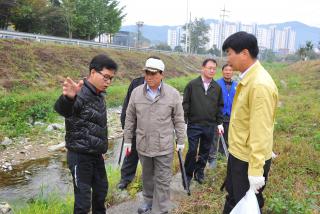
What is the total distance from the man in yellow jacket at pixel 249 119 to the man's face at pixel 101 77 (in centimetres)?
123

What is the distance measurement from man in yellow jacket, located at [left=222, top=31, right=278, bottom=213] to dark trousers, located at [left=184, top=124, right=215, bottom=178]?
1908 millimetres

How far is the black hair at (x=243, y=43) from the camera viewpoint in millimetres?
2928

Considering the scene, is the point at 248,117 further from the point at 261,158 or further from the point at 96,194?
the point at 96,194

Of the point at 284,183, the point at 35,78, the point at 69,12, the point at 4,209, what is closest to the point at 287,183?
the point at 284,183

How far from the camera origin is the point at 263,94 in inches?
110

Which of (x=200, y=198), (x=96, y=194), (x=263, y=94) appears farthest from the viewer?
(x=200, y=198)

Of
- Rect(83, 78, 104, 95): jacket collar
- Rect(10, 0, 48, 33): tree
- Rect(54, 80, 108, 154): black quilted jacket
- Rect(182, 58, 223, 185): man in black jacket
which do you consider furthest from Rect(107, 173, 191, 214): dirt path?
Rect(10, 0, 48, 33): tree

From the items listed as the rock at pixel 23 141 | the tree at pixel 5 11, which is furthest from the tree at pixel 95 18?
the rock at pixel 23 141

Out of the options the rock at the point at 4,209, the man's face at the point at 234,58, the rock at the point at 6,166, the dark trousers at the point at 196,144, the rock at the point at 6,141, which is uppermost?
the man's face at the point at 234,58

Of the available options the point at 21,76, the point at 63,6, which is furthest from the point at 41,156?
the point at 63,6

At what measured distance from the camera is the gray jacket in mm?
4125

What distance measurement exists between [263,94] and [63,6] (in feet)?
98.3

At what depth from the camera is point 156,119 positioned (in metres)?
4.11

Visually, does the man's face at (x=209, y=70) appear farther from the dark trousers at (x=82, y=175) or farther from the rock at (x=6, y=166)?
the rock at (x=6, y=166)
